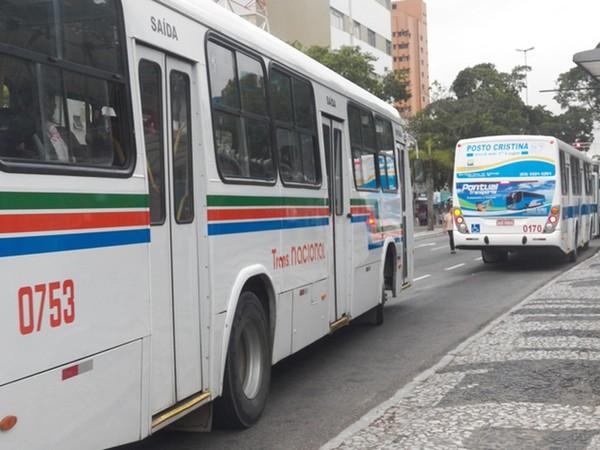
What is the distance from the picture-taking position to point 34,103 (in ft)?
12.6

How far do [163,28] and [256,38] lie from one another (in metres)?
1.79

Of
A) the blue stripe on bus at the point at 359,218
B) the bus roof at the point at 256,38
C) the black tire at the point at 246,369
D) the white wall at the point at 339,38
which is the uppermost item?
the white wall at the point at 339,38

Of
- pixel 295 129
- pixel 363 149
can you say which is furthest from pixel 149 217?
pixel 363 149

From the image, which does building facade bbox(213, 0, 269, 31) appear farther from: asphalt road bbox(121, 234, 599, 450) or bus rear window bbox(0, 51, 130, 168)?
bus rear window bbox(0, 51, 130, 168)

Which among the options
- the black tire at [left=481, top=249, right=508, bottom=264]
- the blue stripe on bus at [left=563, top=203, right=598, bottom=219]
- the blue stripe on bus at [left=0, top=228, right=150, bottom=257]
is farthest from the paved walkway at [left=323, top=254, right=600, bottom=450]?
the black tire at [left=481, top=249, right=508, bottom=264]

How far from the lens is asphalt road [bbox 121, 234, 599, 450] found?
6.16 metres

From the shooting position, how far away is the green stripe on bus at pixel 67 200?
141 inches

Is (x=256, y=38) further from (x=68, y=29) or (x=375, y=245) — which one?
(x=375, y=245)

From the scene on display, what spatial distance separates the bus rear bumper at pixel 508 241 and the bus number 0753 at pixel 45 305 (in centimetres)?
1571

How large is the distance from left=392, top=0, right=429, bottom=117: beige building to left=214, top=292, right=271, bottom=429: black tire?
124 m

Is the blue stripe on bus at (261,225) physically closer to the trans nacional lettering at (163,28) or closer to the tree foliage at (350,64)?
the trans nacional lettering at (163,28)

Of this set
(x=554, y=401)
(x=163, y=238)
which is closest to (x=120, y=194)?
(x=163, y=238)

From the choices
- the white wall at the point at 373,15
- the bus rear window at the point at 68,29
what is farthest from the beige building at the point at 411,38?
the bus rear window at the point at 68,29

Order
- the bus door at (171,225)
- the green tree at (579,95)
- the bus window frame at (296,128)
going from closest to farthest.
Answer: the bus door at (171,225) → the bus window frame at (296,128) → the green tree at (579,95)
